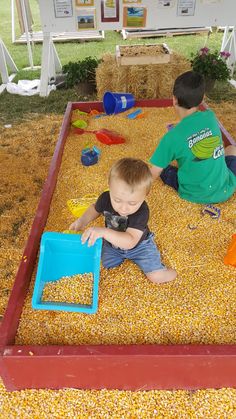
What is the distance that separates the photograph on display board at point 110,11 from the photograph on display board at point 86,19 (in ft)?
0.40

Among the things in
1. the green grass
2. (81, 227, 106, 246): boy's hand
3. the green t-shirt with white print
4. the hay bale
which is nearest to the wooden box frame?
(81, 227, 106, 246): boy's hand

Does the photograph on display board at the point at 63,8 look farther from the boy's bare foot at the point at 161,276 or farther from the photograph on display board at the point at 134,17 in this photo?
the boy's bare foot at the point at 161,276

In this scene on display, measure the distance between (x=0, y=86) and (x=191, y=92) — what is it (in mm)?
3778

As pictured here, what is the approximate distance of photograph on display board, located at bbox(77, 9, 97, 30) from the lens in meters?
4.30

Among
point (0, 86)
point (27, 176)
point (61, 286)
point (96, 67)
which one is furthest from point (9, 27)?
point (61, 286)

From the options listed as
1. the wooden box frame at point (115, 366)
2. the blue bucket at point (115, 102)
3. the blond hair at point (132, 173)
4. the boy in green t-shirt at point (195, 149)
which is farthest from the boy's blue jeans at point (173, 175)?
the blue bucket at point (115, 102)

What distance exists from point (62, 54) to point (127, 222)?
6.16 meters

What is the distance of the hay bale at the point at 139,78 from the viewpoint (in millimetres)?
4246

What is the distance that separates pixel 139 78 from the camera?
4254 mm

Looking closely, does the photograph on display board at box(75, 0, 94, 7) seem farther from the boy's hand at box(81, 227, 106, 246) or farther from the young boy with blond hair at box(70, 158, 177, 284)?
the boy's hand at box(81, 227, 106, 246)

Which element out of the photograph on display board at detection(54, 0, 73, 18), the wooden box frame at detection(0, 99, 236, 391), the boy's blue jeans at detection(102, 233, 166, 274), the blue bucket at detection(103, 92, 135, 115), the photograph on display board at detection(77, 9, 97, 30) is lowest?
the wooden box frame at detection(0, 99, 236, 391)

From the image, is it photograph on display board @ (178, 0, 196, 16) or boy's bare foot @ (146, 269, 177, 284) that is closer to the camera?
boy's bare foot @ (146, 269, 177, 284)

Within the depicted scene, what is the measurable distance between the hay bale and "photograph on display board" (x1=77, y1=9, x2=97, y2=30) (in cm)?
48

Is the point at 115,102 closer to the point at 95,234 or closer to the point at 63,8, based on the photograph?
the point at 63,8
